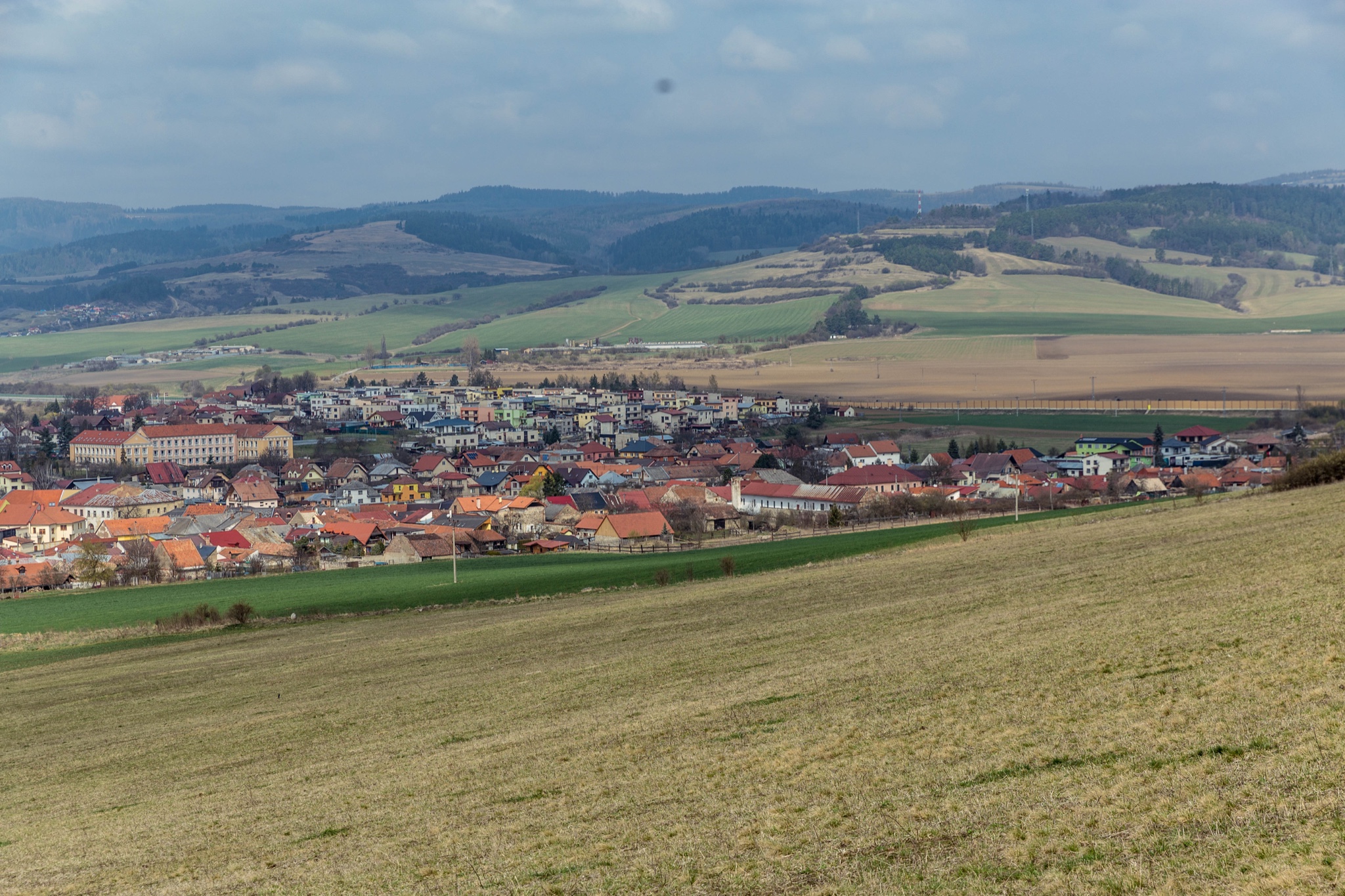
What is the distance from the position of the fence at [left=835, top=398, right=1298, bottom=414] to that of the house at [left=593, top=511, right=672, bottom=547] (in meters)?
60.2

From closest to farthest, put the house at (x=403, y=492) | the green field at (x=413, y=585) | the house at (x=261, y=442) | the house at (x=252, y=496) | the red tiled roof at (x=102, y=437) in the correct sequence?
the green field at (x=413, y=585) → the house at (x=252, y=496) → the house at (x=403, y=492) → the red tiled roof at (x=102, y=437) → the house at (x=261, y=442)

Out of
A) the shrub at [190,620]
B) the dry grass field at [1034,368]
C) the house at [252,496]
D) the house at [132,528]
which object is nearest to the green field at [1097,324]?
the dry grass field at [1034,368]

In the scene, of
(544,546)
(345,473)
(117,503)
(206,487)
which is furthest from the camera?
(345,473)

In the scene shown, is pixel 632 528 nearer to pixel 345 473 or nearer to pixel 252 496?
pixel 252 496

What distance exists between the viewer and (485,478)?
289 feet

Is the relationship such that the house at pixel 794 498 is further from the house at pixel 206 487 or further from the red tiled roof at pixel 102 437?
the red tiled roof at pixel 102 437

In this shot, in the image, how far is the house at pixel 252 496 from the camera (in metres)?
80.1

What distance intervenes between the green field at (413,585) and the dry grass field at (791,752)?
42.5 feet

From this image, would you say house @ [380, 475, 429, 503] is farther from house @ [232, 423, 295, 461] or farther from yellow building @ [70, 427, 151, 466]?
yellow building @ [70, 427, 151, 466]

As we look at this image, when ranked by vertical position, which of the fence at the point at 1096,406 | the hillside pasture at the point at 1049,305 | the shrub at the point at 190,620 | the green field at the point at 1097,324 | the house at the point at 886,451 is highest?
the hillside pasture at the point at 1049,305

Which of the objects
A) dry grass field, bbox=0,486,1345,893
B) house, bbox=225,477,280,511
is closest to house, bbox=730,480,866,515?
house, bbox=225,477,280,511

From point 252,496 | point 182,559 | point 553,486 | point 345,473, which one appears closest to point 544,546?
point 182,559

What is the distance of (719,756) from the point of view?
45.5 ft

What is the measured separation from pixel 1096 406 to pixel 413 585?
83434mm
